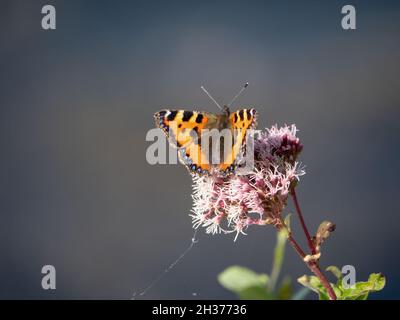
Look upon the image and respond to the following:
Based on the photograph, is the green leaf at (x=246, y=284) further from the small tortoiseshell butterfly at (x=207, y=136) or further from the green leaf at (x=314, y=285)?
the small tortoiseshell butterfly at (x=207, y=136)

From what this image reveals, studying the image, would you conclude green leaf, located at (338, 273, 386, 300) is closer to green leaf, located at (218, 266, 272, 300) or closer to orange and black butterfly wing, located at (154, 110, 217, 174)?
green leaf, located at (218, 266, 272, 300)

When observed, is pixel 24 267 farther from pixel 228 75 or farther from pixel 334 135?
pixel 334 135

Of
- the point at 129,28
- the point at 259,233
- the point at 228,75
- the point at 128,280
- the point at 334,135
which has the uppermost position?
the point at 129,28

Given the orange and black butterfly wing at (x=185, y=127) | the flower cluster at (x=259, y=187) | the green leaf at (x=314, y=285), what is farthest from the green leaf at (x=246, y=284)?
the orange and black butterfly wing at (x=185, y=127)

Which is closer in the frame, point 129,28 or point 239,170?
point 239,170
